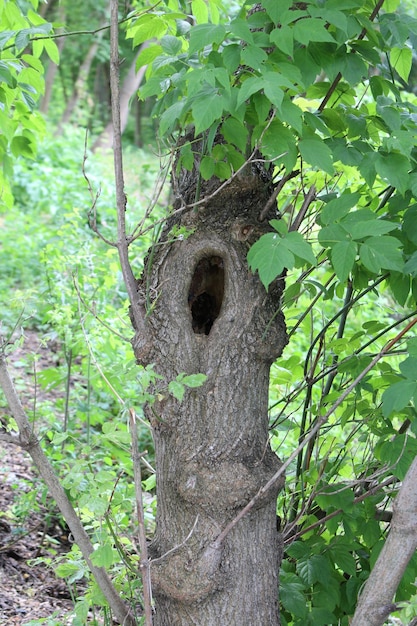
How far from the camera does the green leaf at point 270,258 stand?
1763 millimetres

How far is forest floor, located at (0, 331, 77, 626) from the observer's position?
2.97 m

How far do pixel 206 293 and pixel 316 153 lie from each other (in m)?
0.60

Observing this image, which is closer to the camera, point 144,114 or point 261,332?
point 261,332

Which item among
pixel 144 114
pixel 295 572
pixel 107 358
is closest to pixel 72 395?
pixel 107 358

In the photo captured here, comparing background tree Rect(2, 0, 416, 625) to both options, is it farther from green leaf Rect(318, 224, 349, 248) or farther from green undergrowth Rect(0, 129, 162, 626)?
green undergrowth Rect(0, 129, 162, 626)

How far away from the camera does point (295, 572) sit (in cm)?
251

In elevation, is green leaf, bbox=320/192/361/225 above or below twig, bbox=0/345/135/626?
above

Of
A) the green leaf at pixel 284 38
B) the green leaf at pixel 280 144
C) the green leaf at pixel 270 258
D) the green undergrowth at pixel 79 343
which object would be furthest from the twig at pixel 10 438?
the green leaf at pixel 284 38

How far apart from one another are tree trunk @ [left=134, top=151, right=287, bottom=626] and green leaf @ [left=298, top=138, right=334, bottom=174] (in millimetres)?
290

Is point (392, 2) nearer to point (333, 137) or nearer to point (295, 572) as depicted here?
point (333, 137)

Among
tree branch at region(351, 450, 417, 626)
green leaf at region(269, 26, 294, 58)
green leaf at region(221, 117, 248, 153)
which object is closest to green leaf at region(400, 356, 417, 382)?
tree branch at region(351, 450, 417, 626)

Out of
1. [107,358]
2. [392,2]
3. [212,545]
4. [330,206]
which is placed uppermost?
[392,2]

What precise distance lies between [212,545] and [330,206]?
3.28 feet

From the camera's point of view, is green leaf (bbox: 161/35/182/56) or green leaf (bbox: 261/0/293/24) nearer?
green leaf (bbox: 261/0/293/24)
